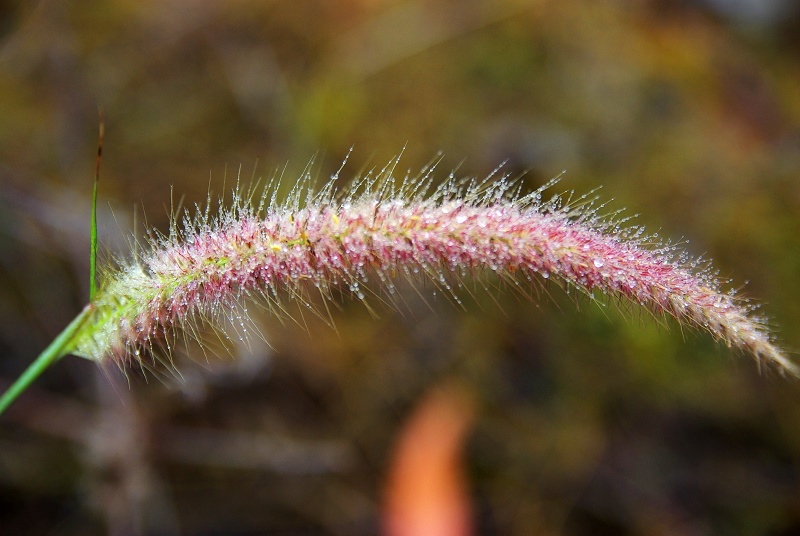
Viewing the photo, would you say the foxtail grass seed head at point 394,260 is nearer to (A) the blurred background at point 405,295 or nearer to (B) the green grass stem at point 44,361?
(B) the green grass stem at point 44,361

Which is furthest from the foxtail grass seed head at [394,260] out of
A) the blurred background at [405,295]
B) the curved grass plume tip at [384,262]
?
the blurred background at [405,295]

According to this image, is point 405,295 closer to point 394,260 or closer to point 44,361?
point 394,260

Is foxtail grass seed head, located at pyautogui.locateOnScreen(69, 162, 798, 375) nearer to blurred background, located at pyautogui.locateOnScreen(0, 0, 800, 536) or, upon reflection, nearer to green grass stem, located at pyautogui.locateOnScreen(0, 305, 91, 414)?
green grass stem, located at pyautogui.locateOnScreen(0, 305, 91, 414)

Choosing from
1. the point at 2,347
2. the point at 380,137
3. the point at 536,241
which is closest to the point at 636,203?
the point at 380,137

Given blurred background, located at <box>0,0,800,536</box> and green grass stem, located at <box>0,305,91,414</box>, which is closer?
green grass stem, located at <box>0,305,91,414</box>

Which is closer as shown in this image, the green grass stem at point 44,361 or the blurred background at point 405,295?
the green grass stem at point 44,361

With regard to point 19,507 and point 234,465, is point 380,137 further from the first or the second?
point 19,507

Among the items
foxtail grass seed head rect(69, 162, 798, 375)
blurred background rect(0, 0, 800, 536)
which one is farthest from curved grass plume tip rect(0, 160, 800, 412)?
blurred background rect(0, 0, 800, 536)

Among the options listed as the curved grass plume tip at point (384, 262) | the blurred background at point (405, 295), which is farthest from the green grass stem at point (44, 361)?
the blurred background at point (405, 295)
